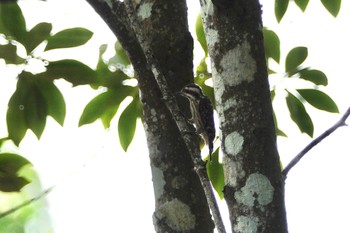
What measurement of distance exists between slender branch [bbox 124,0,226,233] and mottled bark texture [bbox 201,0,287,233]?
42 millimetres

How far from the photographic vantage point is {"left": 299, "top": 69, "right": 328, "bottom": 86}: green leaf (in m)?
2.77

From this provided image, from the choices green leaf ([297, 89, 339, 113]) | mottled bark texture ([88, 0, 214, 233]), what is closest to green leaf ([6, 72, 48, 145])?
mottled bark texture ([88, 0, 214, 233])

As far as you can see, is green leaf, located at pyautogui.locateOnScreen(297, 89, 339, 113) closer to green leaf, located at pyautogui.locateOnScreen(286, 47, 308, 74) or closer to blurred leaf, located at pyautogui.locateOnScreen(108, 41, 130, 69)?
green leaf, located at pyautogui.locateOnScreen(286, 47, 308, 74)

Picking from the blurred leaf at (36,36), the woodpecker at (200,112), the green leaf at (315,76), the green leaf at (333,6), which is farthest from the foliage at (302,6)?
the blurred leaf at (36,36)

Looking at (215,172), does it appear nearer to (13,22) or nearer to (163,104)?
(163,104)

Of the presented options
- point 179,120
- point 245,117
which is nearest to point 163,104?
point 179,120

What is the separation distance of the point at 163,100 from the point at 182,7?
1.46 ft

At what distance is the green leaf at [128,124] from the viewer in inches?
109

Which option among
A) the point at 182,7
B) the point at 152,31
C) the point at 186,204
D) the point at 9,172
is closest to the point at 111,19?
the point at 152,31

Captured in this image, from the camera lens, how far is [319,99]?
275cm

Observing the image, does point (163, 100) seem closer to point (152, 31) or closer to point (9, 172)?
point (152, 31)

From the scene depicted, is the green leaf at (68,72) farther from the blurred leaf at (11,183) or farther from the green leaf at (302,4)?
the green leaf at (302,4)

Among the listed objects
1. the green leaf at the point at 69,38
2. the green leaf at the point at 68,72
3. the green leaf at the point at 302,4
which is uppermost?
the green leaf at the point at 302,4

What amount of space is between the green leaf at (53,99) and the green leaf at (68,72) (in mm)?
35
